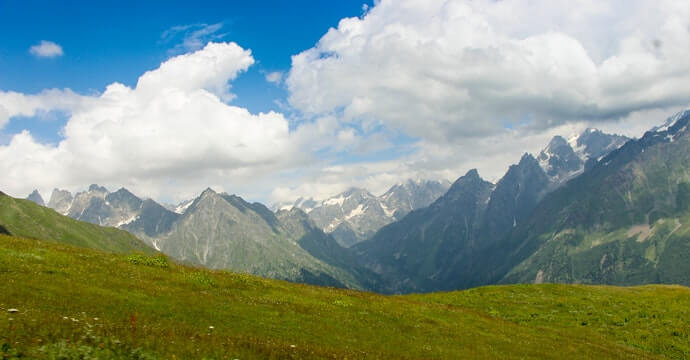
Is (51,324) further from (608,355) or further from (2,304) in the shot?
(608,355)

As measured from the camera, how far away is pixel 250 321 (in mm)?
28188

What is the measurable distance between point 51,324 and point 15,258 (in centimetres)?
1778

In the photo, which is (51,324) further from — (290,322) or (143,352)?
(290,322)

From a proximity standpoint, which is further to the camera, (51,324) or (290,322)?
(290,322)

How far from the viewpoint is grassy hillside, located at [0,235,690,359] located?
16.3 metres

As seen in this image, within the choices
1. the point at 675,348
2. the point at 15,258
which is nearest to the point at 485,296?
the point at 675,348

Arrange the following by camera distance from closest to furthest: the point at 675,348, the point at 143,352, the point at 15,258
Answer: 1. the point at 143,352
2. the point at 15,258
3. the point at 675,348

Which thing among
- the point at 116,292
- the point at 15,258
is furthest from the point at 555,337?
the point at 15,258

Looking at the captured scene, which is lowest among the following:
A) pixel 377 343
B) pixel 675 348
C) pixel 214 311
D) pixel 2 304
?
pixel 675 348

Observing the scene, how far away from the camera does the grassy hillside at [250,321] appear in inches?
640

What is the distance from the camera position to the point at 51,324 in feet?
53.9

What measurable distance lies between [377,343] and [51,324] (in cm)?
1786

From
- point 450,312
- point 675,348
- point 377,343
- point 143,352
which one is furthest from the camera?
point 450,312

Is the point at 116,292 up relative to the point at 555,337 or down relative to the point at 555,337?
up
